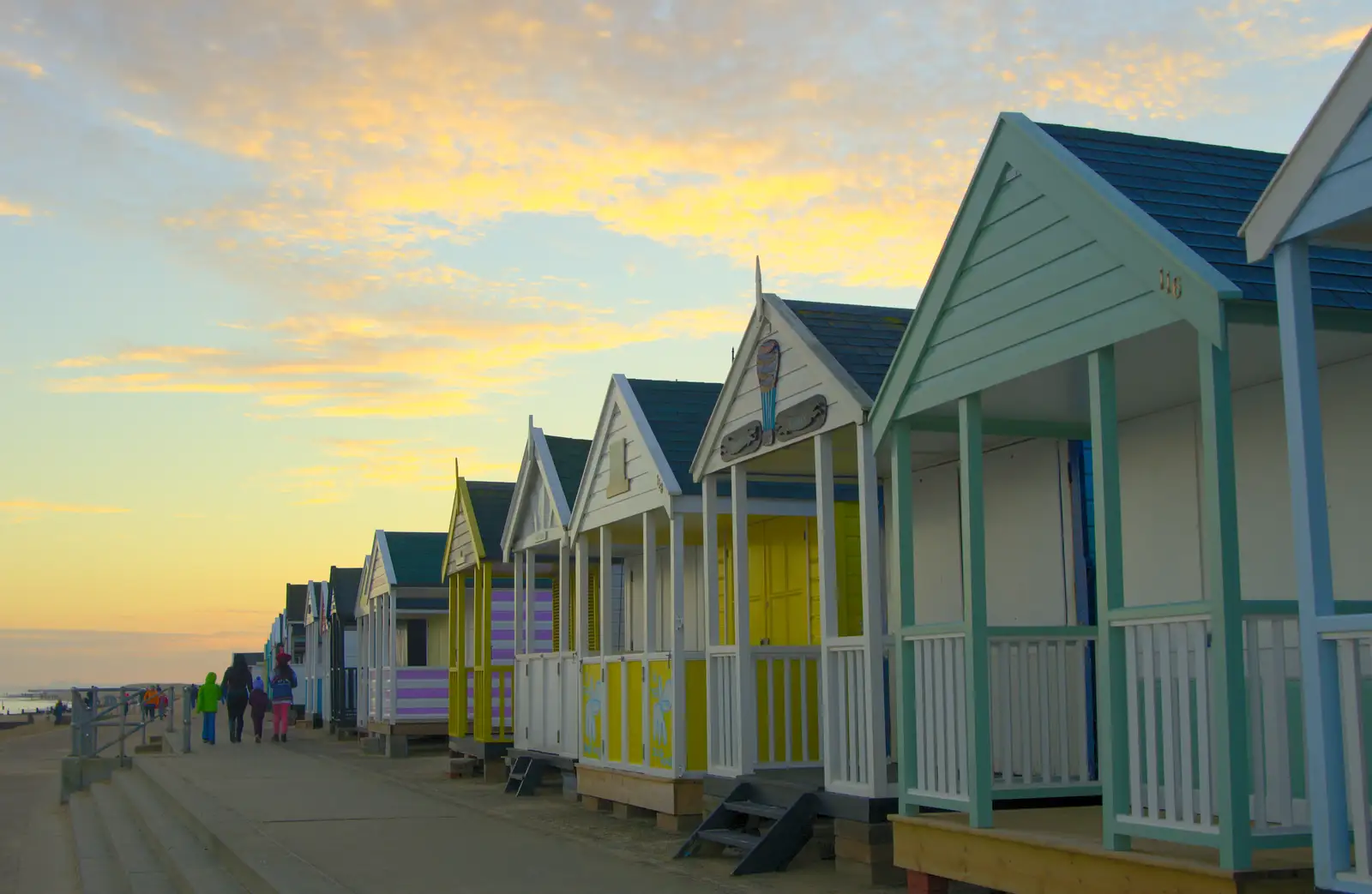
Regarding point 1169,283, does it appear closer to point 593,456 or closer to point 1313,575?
point 1313,575

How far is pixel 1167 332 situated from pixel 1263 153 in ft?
6.32

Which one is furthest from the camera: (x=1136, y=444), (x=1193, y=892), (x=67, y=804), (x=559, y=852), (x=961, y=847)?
(x=67, y=804)

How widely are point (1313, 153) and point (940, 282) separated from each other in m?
3.15

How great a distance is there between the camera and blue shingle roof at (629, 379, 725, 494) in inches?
531

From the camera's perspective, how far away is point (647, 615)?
44.4ft

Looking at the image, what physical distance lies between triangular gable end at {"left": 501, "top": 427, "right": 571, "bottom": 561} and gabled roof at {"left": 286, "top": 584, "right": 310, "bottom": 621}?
36475mm

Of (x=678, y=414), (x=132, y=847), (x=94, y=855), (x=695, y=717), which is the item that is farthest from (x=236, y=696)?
(x=695, y=717)

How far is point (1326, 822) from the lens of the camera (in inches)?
218

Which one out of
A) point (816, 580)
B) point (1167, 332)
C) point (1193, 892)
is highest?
point (1167, 332)

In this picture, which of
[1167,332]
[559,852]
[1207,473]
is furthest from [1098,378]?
[559,852]

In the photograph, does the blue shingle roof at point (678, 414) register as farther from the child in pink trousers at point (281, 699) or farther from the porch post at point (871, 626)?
the child in pink trousers at point (281, 699)

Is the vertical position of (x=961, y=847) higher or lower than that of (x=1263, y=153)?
lower

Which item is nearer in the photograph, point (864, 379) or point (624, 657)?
point (864, 379)

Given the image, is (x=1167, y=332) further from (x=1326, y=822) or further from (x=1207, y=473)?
(x=1326, y=822)
